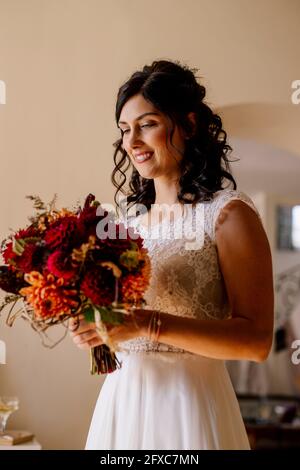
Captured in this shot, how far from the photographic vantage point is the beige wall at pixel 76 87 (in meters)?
3.31

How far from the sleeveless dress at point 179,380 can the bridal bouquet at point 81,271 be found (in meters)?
0.25

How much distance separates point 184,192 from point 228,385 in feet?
1.84

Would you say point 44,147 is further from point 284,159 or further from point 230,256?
point 284,159

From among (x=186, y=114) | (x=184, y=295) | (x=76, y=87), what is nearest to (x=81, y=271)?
(x=184, y=295)

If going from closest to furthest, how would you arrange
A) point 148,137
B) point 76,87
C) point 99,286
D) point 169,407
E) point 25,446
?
point 99,286 < point 169,407 < point 148,137 < point 25,446 < point 76,87

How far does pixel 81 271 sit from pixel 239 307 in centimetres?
Result: 40

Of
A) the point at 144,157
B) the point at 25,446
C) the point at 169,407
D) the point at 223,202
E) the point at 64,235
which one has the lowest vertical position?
the point at 25,446

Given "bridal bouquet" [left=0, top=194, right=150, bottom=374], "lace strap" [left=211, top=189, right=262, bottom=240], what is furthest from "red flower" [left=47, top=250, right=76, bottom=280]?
"lace strap" [left=211, top=189, right=262, bottom=240]

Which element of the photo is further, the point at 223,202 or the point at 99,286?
the point at 223,202

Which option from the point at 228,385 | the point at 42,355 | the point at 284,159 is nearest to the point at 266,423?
the point at 284,159

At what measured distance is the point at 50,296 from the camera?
1.56 m

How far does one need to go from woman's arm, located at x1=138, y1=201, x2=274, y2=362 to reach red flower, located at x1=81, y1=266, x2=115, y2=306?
11 cm

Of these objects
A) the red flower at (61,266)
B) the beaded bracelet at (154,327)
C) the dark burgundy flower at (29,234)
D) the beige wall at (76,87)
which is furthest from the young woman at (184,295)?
the beige wall at (76,87)

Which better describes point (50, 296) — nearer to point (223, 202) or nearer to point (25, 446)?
point (223, 202)
